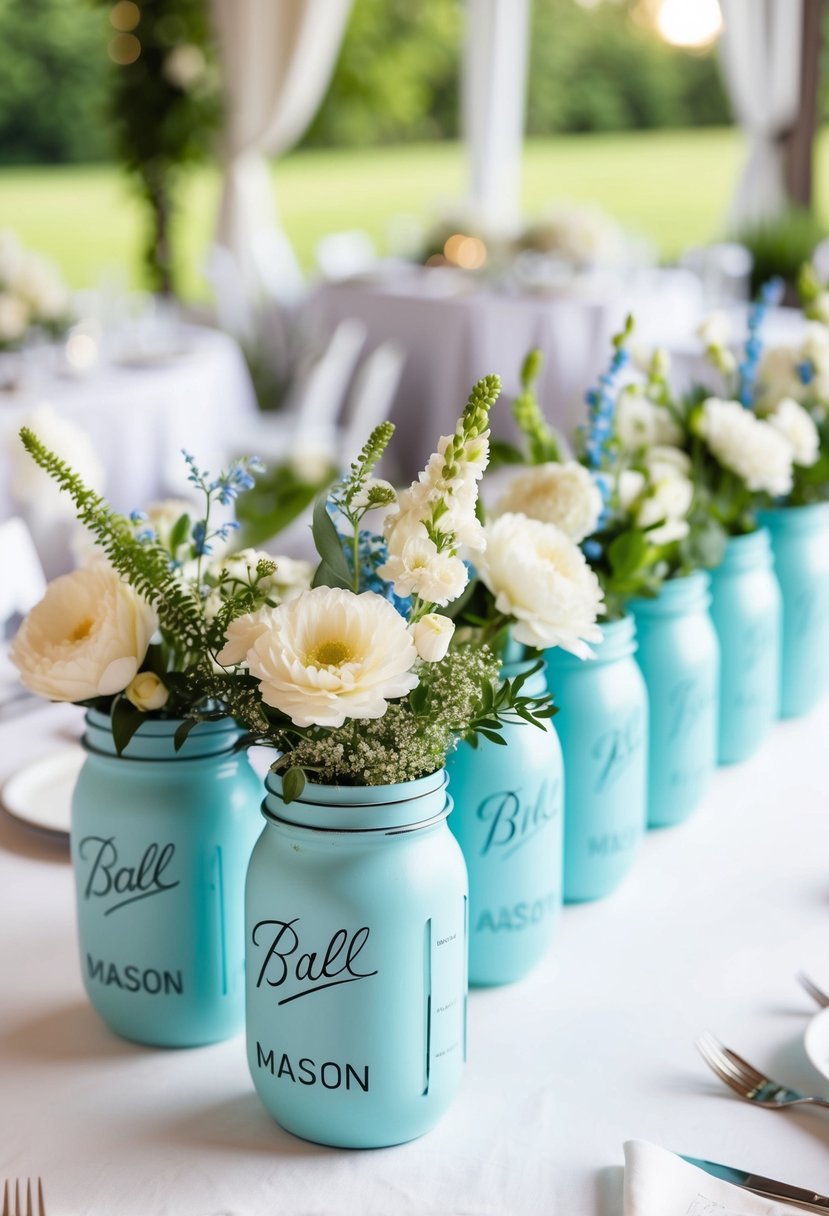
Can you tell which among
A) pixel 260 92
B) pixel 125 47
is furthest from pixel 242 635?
pixel 125 47

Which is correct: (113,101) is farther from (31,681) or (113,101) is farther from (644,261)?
(31,681)

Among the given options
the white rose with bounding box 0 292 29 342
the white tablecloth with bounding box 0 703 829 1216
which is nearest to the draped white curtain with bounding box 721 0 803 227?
the white rose with bounding box 0 292 29 342

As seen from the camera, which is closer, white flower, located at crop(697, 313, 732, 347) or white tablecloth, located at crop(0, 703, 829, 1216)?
white tablecloth, located at crop(0, 703, 829, 1216)

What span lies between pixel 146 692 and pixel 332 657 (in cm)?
17

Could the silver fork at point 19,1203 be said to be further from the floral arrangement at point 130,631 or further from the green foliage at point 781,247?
the green foliage at point 781,247

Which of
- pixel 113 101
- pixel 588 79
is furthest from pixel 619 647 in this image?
pixel 588 79

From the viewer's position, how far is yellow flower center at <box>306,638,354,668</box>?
69 cm

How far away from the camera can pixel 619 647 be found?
105 centimetres

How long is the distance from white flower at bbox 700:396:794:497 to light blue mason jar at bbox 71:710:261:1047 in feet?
2.02

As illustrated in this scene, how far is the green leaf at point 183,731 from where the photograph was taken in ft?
2.53

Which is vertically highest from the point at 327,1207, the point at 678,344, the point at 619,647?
the point at 619,647

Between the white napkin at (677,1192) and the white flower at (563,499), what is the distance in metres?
0.44

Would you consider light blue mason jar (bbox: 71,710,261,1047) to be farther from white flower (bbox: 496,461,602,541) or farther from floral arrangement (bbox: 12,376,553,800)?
white flower (bbox: 496,461,602,541)

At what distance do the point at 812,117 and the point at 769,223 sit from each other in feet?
3.40
